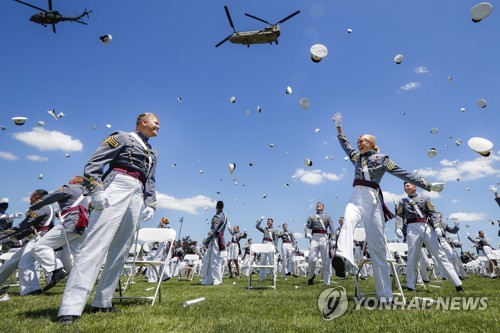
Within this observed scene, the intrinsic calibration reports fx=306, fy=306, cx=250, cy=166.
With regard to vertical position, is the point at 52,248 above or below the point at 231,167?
below

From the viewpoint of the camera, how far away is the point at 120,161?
4.11m

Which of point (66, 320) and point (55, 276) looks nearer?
point (66, 320)

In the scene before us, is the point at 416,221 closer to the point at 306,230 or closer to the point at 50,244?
the point at 306,230

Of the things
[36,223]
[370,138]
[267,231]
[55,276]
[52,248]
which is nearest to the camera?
[370,138]

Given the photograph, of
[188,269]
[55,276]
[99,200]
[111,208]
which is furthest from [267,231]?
[99,200]

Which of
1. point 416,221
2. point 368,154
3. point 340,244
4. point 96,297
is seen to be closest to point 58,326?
point 96,297

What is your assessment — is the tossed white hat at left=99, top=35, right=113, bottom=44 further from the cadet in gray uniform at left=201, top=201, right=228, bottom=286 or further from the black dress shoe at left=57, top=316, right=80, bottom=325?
the black dress shoe at left=57, top=316, right=80, bottom=325

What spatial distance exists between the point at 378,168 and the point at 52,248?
23.3 ft

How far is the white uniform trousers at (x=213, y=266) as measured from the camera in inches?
459

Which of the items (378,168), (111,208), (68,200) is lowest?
(111,208)

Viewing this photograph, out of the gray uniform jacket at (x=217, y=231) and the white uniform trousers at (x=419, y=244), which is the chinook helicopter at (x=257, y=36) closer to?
the gray uniform jacket at (x=217, y=231)

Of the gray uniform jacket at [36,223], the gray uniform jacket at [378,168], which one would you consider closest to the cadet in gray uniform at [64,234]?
the gray uniform jacket at [36,223]

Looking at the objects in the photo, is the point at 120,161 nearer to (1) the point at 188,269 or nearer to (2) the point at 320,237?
(2) the point at 320,237

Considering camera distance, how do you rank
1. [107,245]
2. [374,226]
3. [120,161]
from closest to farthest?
[107,245] → [120,161] → [374,226]
